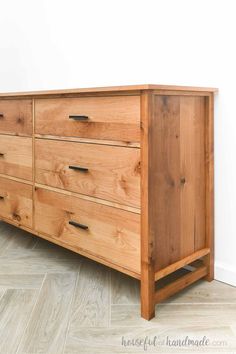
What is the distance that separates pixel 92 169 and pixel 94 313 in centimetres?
51

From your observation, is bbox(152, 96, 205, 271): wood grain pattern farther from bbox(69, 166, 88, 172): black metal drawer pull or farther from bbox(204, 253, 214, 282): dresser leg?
bbox(69, 166, 88, 172): black metal drawer pull

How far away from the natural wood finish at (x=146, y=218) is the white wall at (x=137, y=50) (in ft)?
1.38

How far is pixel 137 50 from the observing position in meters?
1.83

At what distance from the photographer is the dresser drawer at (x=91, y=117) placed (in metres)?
1.28

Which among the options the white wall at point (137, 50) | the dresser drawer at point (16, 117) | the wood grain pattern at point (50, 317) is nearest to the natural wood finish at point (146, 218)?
the wood grain pattern at point (50, 317)

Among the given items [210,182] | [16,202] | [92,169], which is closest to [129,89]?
[92,169]

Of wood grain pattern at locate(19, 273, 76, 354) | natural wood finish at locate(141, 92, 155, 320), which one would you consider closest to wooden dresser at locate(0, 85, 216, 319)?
natural wood finish at locate(141, 92, 155, 320)

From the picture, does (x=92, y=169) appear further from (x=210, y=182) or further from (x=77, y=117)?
(x=210, y=182)

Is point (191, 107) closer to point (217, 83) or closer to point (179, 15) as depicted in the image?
point (217, 83)

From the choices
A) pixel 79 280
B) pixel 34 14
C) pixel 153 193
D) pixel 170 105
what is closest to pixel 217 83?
pixel 170 105

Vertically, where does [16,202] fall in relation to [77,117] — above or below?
below

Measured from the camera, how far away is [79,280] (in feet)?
5.21

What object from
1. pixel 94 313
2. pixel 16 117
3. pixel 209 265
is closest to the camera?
pixel 94 313

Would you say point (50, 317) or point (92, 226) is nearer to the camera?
point (50, 317)
